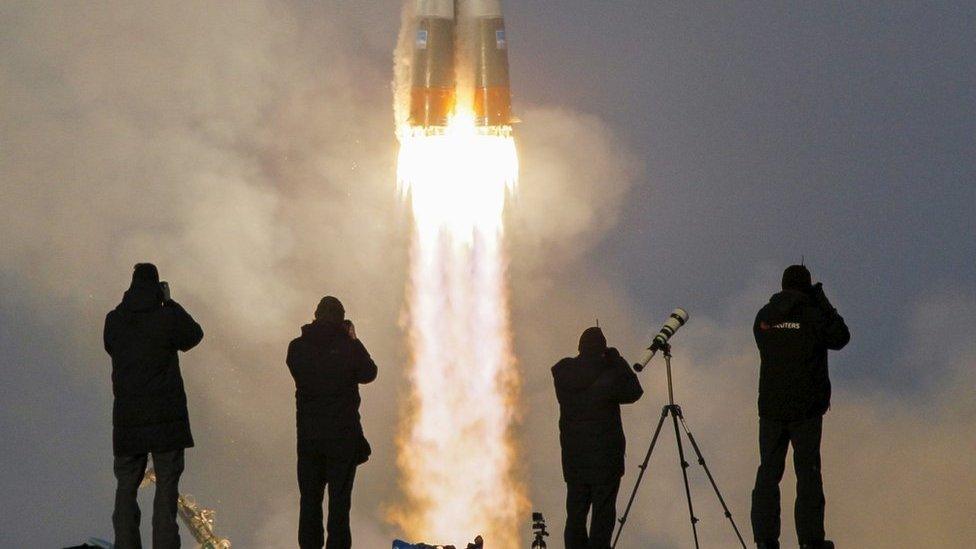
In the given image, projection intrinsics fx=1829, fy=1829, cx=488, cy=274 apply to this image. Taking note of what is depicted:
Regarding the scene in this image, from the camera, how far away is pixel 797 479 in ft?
51.2

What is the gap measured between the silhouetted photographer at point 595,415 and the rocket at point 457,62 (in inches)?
381

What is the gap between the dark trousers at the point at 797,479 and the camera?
15.6 meters

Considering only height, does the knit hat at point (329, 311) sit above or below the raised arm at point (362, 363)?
above

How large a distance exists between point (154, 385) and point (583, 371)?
3.92m

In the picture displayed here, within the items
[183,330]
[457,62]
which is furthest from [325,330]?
[457,62]

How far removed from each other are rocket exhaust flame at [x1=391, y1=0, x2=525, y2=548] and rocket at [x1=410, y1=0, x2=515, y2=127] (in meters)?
0.01

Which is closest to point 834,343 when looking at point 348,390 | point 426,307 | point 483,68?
point 348,390

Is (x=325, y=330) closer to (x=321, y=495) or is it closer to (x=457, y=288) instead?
(x=321, y=495)

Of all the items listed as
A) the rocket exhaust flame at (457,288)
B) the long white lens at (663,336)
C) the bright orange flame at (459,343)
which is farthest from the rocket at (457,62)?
the long white lens at (663,336)

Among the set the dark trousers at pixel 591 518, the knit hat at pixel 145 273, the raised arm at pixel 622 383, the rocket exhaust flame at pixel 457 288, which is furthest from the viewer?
the rocket exhaust flame at pixel 457 288

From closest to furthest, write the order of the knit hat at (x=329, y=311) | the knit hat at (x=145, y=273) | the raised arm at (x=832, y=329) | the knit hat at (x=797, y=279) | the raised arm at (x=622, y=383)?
1. the knit hat at (x=145, y=273)
2. the raised arm at (x=832, y=329)
3. the knit hat at (x=797, y=279)
4. the knit hat at (x=329, y=311)
5. the raised arm at (x=622, y=383)

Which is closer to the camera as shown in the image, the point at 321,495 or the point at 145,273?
the point at 145,273

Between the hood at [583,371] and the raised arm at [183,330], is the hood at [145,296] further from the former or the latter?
the hood at [583,371]

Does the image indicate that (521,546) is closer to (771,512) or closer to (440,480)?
(440,480)
